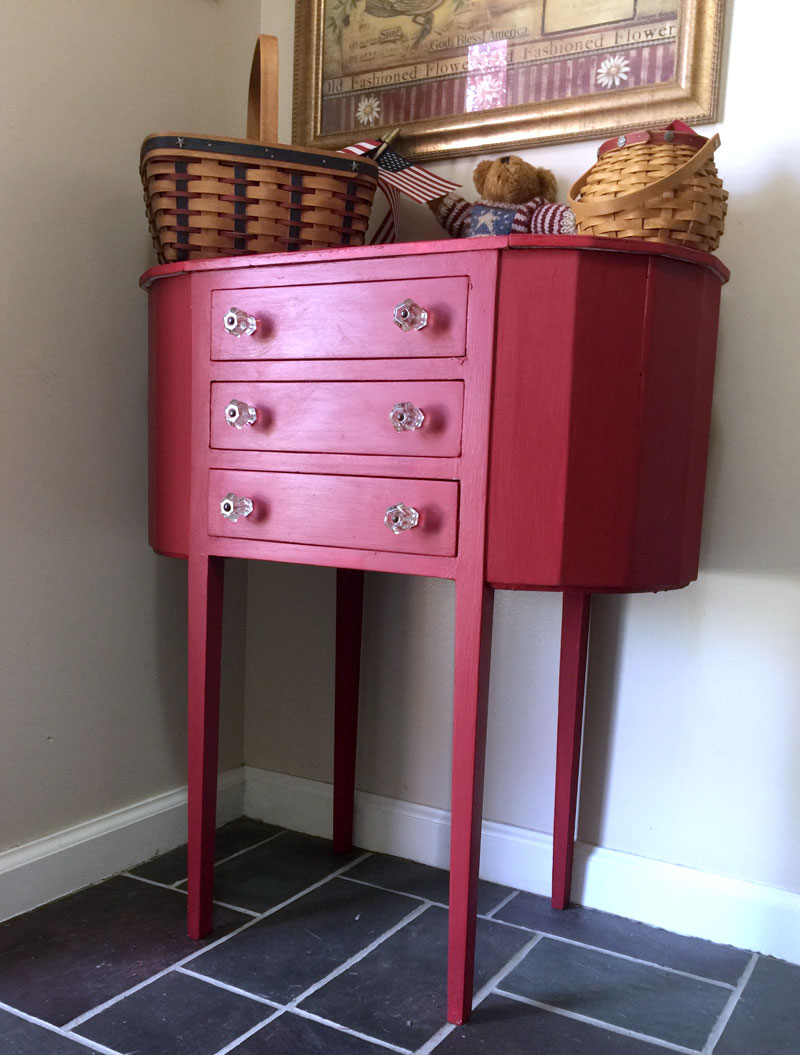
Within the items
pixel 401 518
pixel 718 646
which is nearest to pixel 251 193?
pixel 401 518

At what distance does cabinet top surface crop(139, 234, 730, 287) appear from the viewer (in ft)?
3.73

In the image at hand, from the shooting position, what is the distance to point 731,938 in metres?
1.47

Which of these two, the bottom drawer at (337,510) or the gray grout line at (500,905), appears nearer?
the bottom drawer at (337,510)

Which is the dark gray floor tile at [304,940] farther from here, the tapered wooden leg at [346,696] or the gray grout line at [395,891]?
Result: the tapered wooden leg at [346,696]

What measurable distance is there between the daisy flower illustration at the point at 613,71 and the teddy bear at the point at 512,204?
0.17m

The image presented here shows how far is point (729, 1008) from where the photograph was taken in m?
1.30

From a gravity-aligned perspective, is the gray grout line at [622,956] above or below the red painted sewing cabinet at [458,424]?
below

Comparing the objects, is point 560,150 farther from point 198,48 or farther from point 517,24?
point 198,48

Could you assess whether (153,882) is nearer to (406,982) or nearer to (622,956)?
(406,982)

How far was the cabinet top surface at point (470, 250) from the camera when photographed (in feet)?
3.73

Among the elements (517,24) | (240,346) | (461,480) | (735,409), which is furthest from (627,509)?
(517,24)

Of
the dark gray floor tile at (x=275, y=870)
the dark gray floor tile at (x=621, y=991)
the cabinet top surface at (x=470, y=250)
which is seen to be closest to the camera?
the cabinet top surface at (x=470, y=250)

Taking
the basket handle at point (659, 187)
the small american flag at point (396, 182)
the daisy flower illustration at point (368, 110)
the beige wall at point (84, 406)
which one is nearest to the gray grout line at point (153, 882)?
the beige wall at point (84, 406)

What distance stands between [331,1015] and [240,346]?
912 millimetres
